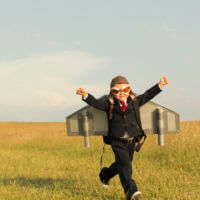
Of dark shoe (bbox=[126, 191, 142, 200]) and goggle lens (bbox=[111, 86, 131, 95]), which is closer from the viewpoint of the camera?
dark shoe (bbox=[126, 191, 142, 200])

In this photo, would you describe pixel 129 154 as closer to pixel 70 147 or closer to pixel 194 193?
pixel 194 193

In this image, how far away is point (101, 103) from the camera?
4.79 m

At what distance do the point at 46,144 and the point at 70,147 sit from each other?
7.65 ft

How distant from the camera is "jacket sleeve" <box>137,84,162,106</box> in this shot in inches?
191

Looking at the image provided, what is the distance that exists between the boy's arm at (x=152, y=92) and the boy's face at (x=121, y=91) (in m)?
0.29

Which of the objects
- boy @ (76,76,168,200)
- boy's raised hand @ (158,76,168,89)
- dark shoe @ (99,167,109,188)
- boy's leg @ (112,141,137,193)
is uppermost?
boy's raised hand @ (158,76,168,89)

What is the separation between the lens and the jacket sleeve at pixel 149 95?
485 centimetres

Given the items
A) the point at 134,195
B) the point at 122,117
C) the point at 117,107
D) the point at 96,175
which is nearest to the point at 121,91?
the point at 117,107

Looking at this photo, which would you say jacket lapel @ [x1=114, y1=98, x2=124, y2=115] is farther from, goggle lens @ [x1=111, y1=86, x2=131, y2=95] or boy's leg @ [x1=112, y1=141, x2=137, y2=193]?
boy's leg @ [x1=112, y1=141, x2=137, y2=193]

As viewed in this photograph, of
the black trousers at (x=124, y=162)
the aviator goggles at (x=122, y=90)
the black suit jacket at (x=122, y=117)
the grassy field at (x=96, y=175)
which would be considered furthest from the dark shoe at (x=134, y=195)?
the aviator goggles at (x=122, y=90)

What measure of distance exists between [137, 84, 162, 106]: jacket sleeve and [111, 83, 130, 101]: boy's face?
0.29 metres

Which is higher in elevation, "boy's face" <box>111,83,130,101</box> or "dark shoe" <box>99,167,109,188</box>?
"boy's face" <box>111,83,130,101</box>

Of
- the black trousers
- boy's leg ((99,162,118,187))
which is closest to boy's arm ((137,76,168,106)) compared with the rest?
the black trousers

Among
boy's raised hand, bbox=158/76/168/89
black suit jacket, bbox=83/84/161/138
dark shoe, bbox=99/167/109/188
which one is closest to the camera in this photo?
black suit jacket, bbox=83/84/161/138
